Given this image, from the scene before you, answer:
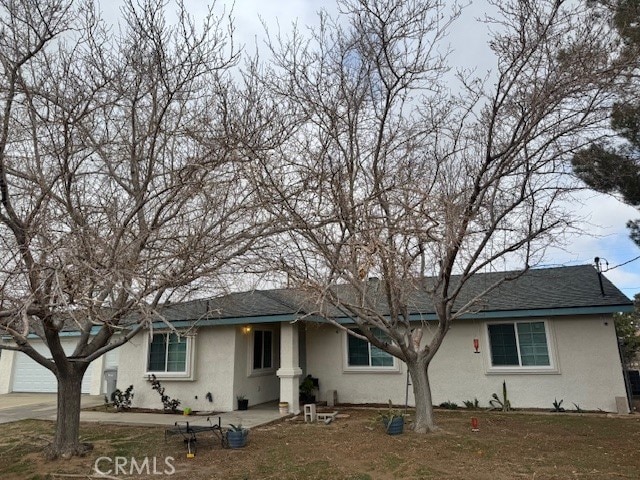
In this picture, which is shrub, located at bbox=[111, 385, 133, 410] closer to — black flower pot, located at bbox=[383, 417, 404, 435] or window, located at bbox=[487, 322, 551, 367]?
black flower pot, located at bbox=[383, 417, 404, 435]

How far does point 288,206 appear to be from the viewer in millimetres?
6867

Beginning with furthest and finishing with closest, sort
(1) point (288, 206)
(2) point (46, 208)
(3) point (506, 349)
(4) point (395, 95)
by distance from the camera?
(3) point (506, 349) < (4) point (395, 95) < (1) point (288, 206) < (2) point (46, 208)

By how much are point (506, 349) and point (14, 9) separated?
1249 centimetres

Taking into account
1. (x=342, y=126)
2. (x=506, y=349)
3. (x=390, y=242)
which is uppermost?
(x=342, y=126)

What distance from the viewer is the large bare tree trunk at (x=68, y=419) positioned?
23.6 feet

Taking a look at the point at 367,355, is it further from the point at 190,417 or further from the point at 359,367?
the point at 190,417

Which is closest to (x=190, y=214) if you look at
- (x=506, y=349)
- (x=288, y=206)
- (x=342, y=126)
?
(x=288, y=206)

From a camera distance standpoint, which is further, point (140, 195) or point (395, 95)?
point (395, 95)

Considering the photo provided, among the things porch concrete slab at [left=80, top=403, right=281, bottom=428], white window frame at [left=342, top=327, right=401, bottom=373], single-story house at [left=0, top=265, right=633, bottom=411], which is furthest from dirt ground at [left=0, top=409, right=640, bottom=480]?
white window frame at [left=342, top=327, right=401, bottom=373]

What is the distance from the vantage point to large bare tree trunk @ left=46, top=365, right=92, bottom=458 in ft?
23.6

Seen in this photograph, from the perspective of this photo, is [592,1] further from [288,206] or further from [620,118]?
[288,206]

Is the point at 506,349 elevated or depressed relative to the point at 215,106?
depressed

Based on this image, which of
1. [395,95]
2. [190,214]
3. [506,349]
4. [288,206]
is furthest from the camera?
[506,349]

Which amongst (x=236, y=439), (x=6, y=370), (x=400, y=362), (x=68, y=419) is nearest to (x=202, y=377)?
(x=236, y=439)
